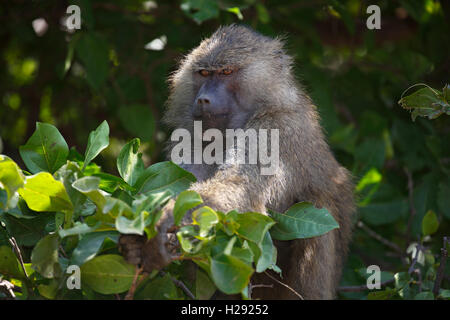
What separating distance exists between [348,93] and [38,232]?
11.3 ft

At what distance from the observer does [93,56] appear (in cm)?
432

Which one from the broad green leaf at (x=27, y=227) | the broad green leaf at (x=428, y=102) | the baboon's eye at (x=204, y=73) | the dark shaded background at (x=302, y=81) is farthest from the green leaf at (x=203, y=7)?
the broad green leaf at (x=27, y=227)

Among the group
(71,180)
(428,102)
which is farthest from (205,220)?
(428,102)

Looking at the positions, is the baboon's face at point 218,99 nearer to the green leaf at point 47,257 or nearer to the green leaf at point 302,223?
the green leaf at point 302,223

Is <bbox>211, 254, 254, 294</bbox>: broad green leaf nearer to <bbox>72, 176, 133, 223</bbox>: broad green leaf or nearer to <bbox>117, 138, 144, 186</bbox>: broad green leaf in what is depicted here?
<bbox>72, 176, 133, 223</bbox>: broad green leaf

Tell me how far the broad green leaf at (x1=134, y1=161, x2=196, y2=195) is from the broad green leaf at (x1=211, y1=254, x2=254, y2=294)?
659 mm

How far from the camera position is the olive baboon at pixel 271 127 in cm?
301

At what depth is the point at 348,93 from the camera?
A: 5.12m

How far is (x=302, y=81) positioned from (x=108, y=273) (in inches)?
106

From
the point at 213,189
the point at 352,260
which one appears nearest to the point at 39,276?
the point at 213,189

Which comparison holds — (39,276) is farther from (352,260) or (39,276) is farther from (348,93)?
(348,93)

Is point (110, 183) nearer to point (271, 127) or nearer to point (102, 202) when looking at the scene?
point (102, 202)

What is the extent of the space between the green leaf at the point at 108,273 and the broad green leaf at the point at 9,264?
33 cm

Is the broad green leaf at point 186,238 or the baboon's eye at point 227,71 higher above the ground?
the baboon's eye at point 227,71
